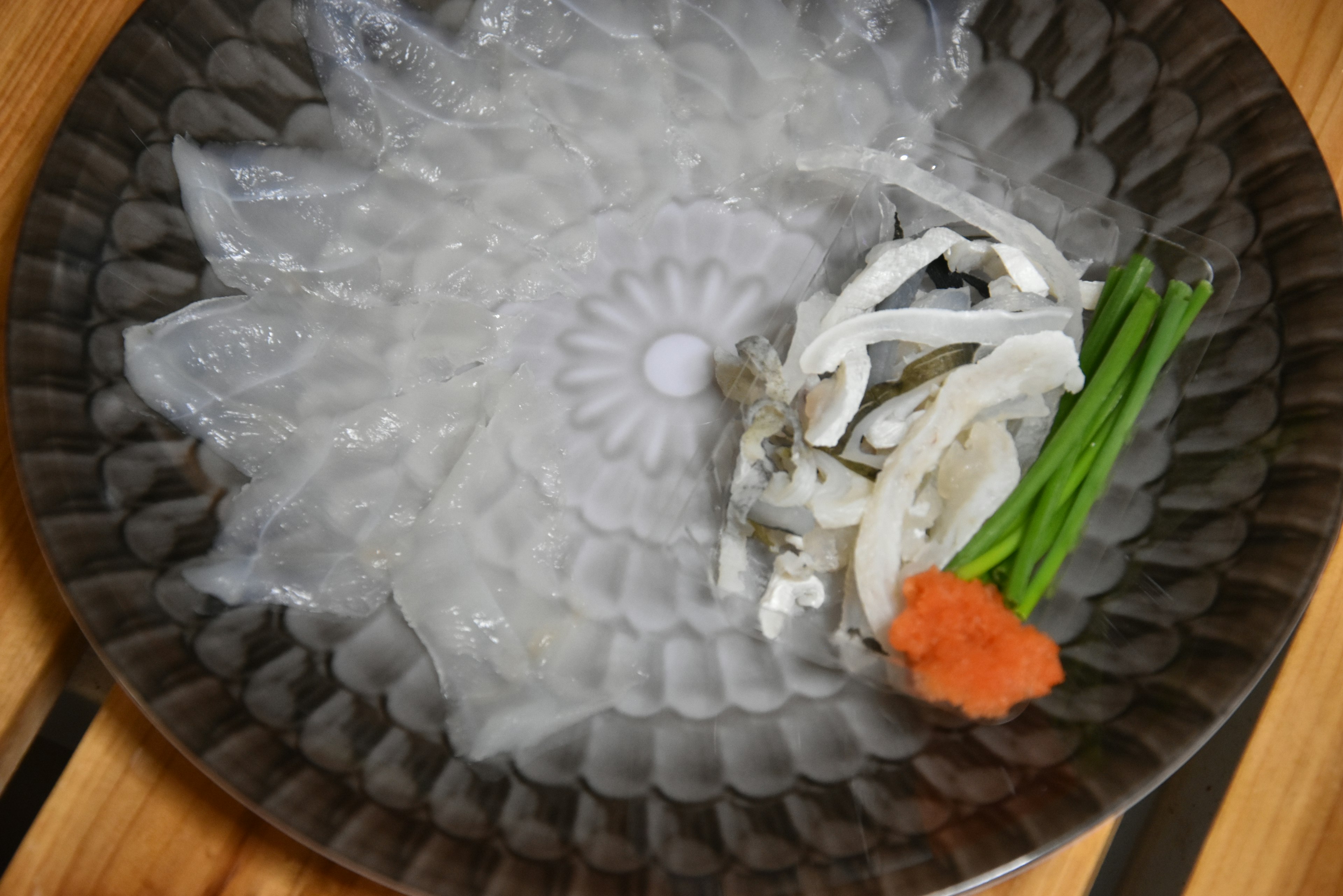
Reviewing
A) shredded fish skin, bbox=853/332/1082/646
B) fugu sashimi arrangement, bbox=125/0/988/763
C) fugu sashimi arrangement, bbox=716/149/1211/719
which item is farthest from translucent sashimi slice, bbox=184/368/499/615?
shredded fish skin, bbox=853/332/1082/646

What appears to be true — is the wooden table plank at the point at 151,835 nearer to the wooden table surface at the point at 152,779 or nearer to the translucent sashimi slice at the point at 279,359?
the wooden table surface at the point at 152,779

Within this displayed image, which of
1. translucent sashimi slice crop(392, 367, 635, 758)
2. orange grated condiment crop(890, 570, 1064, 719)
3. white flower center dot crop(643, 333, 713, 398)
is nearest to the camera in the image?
orange grated condiment crop(890, 570, 1064, 719)

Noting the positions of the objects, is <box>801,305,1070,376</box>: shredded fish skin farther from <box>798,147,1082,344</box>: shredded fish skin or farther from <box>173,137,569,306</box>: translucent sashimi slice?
<box>173,137,569,306</box>: translucent sashimi slice

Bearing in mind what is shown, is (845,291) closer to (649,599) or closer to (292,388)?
(649,599)

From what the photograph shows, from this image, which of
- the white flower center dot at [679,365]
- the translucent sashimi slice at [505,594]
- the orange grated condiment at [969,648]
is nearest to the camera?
the orange grated condiment at [969,648]

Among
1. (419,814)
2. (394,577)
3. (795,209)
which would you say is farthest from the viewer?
(795,209)

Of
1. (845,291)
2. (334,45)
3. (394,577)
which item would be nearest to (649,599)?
(394,577)

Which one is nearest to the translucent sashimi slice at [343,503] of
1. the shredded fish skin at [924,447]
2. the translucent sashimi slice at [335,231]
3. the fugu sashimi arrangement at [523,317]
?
the fugu sashimi arrangement at [523,317]
